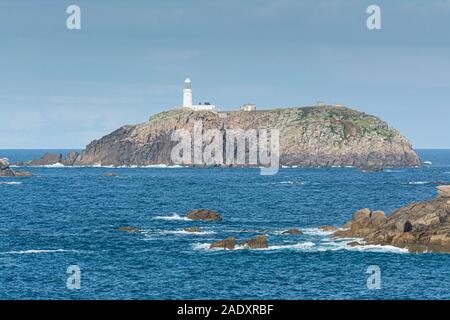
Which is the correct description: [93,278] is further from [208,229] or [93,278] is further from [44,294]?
[208,229]

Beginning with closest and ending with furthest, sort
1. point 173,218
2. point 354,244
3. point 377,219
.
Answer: point 354,244 → point 377,219 → point 173,218

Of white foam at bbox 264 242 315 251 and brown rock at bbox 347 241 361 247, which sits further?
brown rock at bbox 347 241 361 247

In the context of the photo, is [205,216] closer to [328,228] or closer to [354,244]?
[328,228]

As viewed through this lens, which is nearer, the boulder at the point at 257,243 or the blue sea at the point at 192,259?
the blue sea at the point at 192,259

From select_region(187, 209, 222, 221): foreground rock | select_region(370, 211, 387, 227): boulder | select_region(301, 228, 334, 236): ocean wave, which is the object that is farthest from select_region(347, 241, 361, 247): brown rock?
select_region(187, 209, 222, 221): foreground rock

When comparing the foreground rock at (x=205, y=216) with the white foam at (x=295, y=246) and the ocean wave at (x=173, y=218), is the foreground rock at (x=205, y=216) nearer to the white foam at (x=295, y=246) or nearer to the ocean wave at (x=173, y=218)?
the ocean wave at (x=173, y=218)

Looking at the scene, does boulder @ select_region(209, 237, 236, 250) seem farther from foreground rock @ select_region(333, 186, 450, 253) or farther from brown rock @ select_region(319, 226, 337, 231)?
brown rock @ select_region(319, 226, 337, 231)

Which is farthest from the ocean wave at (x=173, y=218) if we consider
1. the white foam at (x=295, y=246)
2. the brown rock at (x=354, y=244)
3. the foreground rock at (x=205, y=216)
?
the brown rock at (x=354, y=244)

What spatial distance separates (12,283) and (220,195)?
110453 millimetres

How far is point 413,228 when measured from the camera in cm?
8031

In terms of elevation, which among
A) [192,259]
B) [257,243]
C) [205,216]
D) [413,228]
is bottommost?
[192,259]

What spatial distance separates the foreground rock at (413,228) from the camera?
252 feet

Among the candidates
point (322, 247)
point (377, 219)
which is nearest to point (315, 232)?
point (377, 219)

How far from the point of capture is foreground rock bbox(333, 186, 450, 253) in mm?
76750
